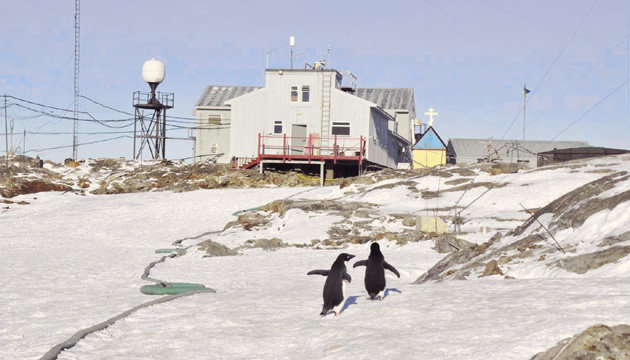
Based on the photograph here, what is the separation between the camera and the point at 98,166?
186 ft

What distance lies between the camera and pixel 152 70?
64.9 m

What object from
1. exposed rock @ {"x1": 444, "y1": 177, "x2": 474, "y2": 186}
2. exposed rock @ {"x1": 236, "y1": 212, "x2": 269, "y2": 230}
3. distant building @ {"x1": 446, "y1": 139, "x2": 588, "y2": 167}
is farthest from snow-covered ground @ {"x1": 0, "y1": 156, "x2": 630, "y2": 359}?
distant building @ {"x1": 446, "y1": 139, "x2": 588, "y2": 167}

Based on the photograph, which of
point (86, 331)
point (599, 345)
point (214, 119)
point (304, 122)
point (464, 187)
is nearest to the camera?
point (599, 345)

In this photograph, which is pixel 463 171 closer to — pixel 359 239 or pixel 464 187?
pixel 464 187

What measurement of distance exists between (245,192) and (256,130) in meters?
14.0

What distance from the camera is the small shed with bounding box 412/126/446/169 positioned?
172 ft

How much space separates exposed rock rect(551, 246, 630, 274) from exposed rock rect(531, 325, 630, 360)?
5885 millimetres

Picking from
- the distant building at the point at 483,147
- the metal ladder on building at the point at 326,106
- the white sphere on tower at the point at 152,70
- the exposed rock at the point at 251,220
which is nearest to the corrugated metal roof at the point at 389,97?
the distant building at the point at 483,147

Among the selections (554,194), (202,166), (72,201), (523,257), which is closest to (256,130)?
(202,166)

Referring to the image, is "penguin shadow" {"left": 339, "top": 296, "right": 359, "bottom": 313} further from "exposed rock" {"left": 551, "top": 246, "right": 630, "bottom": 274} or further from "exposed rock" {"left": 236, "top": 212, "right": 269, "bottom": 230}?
"exposed rock" {"left": 236, "top": 212, "right": 269, "bottom": 230}

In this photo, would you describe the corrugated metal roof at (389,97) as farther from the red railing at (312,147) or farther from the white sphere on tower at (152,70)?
the white sphere on tower at (152,70)

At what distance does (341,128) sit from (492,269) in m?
39.6

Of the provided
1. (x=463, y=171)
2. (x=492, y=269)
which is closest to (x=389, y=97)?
(x=463, y=171)

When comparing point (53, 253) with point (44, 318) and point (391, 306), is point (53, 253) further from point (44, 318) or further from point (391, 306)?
point (391, 306)
